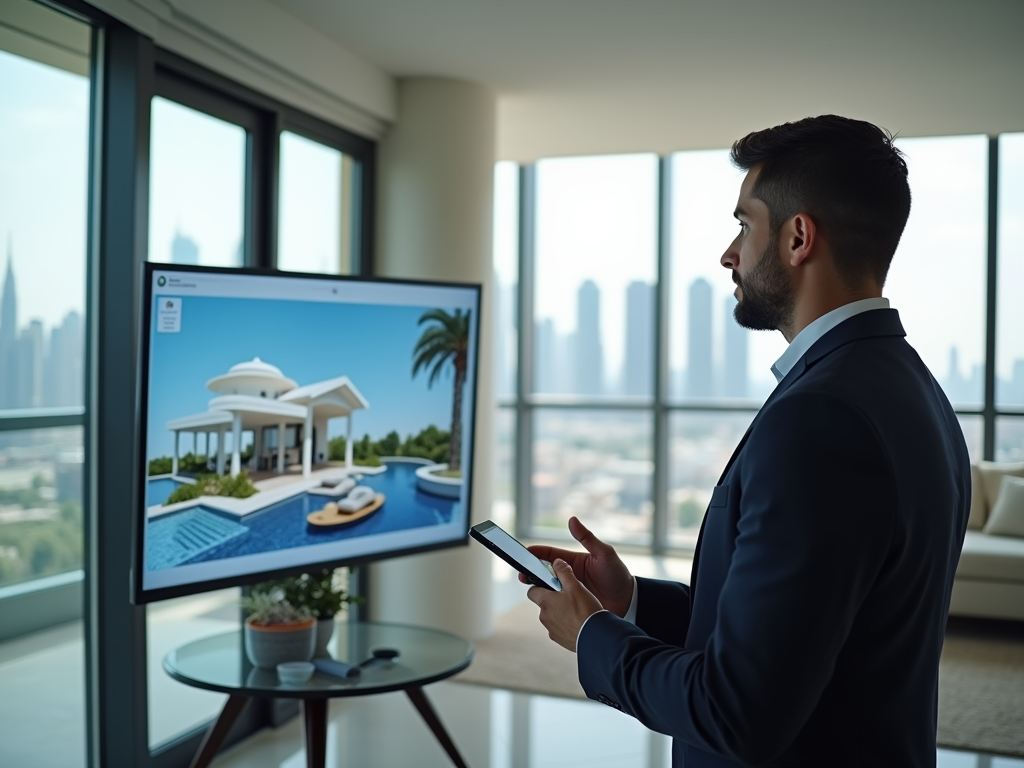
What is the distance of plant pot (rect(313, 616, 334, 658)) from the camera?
9.27 feet

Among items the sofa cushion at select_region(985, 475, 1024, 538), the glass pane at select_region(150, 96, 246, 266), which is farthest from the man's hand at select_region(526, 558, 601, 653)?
the sofa cushion at select_region(985, 475, 1024, 538)

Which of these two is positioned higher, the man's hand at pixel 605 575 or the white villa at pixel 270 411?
the white villa at pixel 270 411

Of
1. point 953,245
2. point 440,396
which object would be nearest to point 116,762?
point 440,396

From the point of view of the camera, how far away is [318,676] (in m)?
2.67

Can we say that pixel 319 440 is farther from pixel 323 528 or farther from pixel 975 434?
pixel 975 434

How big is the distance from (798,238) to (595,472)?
19.0 ft

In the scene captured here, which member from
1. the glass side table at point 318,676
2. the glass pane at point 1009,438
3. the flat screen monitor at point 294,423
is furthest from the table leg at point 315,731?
the glass pane at point 1009,438

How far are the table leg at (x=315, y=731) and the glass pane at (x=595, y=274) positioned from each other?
14.8 feet

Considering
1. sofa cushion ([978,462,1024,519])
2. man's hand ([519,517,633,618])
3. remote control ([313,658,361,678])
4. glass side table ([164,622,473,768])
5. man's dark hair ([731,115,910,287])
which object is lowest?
glass side table ([164,622,473,768])

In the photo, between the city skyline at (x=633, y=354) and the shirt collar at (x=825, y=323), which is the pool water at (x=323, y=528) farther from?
the city skyline at (x=633, y=354)

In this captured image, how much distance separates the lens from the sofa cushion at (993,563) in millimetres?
4910

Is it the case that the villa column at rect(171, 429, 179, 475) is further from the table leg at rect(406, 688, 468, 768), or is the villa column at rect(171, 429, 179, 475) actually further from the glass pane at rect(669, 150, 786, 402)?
the glass pane at rect(669, 150, 786, 402)

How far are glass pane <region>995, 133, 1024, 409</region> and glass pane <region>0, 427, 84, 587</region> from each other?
543 cm

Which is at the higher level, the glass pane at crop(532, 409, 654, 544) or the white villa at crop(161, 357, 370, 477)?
the white villa at crop(161, 357, 370, 477)
